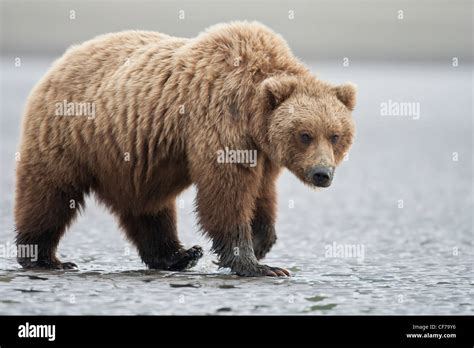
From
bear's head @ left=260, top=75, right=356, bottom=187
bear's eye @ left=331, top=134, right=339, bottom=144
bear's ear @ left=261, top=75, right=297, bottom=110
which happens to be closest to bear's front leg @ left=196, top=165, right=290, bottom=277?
bear's head @ left=260, top=75, right=356, bottom=187

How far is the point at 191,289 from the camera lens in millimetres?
9375

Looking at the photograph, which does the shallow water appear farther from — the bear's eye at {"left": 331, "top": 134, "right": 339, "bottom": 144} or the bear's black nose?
the bear's eye at {"left": 331, "top": 134, "right": 339, "bottom": 144}

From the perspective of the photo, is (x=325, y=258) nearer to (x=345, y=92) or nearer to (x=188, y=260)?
(x=188, y=260)

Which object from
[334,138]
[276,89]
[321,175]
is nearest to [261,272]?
[321,175]

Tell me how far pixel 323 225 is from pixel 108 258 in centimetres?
436

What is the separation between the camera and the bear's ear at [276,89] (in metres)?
9.77

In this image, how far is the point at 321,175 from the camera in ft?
31.5

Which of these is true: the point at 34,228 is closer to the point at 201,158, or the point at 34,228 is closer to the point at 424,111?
the point at 201,158

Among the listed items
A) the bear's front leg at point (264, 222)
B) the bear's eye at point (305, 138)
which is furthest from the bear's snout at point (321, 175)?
the bear's front leg at point (264, 222)

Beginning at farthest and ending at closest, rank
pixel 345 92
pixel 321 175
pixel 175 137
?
pixel 175 137, pixel 345 92, pixel 321 175

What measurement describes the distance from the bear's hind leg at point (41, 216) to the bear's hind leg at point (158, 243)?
656 mm

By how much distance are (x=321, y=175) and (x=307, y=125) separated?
0.47 m

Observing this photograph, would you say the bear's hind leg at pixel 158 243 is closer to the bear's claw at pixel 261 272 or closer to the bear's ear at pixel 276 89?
the bear's claw at pixel 261 272

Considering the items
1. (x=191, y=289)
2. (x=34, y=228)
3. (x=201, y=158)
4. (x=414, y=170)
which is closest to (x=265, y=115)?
(x=201, y=158)
